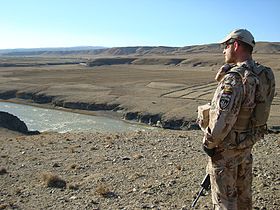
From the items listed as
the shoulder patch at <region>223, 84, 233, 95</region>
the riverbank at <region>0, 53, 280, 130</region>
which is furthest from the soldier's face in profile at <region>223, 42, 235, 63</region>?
the riverbank at <region>0, 53, 280, 130</region>

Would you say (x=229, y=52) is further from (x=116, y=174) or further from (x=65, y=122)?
(x=65, y=122)

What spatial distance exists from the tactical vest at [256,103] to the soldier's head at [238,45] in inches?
6.4

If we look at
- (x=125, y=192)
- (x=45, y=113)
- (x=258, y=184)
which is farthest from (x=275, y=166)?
(x=45, y=113)

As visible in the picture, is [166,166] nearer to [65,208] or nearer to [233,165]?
[65,208]

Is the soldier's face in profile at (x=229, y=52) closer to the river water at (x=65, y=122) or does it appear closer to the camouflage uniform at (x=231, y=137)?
the camouflage uniform at (x=231, y=137)

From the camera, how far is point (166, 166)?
10.1 metres

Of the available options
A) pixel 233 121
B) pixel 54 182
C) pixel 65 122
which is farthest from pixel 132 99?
pixel 233 121

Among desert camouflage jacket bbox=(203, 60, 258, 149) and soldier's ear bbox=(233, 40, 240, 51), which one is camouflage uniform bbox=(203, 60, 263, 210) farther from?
soldier's ear bbox=(233, 40, 240, 51)

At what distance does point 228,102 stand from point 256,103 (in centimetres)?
39

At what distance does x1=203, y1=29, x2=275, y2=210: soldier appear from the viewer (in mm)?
4121

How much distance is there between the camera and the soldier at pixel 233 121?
4.12 m

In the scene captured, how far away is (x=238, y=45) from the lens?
14.0ft

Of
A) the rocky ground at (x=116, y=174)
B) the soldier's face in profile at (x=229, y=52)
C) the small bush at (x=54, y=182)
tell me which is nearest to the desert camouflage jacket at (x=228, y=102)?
the soldier's face in profile at (x=229, y=52)

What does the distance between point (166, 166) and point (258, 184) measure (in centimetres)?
270
